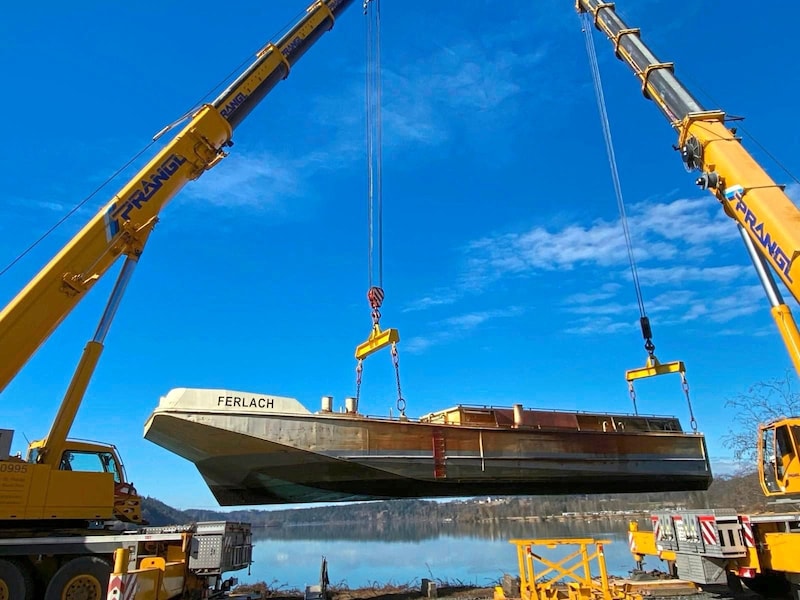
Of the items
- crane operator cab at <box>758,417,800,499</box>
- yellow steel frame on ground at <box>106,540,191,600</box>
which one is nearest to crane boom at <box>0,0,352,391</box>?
yellow steel frame on ground at <box>106,540,191,600</box>

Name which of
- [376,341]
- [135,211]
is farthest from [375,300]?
[135,211]

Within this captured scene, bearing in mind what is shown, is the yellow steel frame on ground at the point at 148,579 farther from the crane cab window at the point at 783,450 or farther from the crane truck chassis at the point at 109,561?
the crane cab window at the point at 783,450

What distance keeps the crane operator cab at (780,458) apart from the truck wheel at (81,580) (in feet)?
34.4

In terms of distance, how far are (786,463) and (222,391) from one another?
10.6 m

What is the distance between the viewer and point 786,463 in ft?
27.7

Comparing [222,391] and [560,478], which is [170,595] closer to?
[222,391]

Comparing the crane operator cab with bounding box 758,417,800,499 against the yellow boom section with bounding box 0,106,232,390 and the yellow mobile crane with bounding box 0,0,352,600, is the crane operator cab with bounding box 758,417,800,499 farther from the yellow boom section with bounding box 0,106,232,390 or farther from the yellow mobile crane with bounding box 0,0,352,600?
the yellow boom section with bounding box 0,106,232,390

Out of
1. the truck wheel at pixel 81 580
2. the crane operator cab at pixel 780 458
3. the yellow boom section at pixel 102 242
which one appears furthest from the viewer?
the crane operator cab at pixel 780 458

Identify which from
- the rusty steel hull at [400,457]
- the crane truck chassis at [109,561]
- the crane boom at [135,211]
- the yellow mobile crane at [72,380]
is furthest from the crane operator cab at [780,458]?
the crane boom at [135,211]

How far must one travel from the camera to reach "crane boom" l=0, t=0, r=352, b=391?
7.87 m

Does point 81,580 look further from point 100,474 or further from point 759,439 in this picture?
point 759,439

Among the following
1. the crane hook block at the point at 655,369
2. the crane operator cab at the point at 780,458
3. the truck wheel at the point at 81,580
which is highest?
the crane hook block at the point at 655,369

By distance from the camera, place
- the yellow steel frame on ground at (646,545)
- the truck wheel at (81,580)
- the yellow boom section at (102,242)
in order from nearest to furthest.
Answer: the truck wheel at (81,580) < the yellow boom section at (102,242) < the yellow steel frame on ground at (646,545)

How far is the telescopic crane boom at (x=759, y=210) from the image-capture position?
24.2 ft
